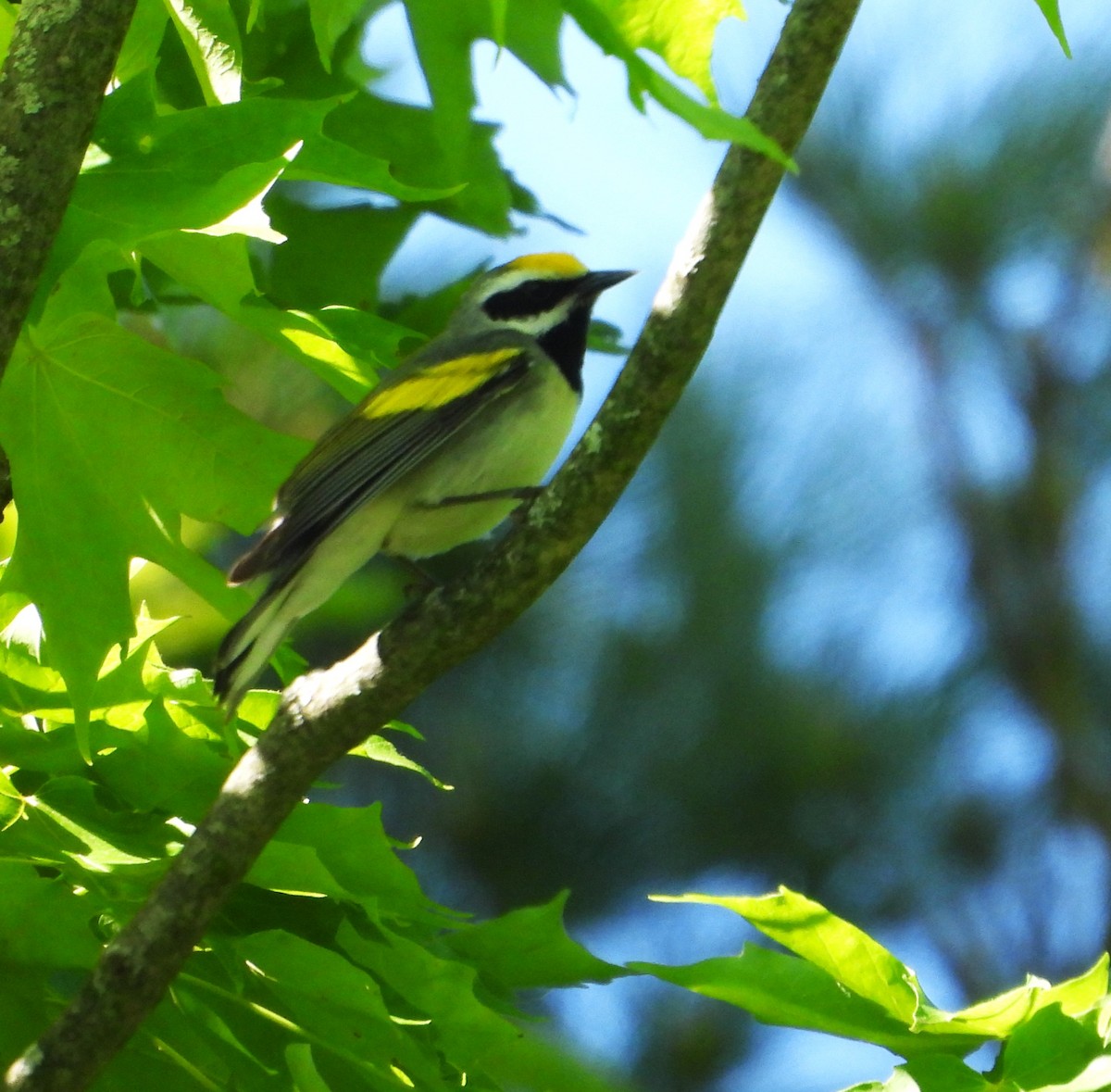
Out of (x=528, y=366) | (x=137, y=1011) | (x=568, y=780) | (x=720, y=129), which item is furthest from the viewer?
(x=568, y=780)

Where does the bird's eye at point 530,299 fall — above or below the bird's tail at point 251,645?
above

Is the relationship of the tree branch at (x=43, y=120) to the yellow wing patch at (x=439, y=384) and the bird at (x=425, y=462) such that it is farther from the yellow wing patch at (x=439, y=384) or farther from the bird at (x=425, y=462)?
the yellow wing patch at (x=439, y=384)

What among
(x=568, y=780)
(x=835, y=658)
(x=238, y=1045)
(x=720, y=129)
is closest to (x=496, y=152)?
(x=720, y=129)

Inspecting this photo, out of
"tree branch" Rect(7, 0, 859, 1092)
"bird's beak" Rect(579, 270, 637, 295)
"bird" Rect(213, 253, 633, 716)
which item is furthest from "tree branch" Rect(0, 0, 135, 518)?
"bird's beak" Rect(579, 270, 637, 295)

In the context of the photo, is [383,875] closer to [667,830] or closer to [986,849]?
[667,830]

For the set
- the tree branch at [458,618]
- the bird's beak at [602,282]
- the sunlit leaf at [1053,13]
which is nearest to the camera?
the sunlit leaf at [1053,13]

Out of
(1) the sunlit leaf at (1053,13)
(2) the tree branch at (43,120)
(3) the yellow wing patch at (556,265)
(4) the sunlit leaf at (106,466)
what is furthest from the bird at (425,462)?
(1) the sunlit leaf at (1053,13)

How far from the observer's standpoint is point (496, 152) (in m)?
1.79

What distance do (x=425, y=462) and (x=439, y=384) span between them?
0.12 m

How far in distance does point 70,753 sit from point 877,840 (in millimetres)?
3719

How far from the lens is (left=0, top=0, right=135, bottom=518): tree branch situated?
1048 mm

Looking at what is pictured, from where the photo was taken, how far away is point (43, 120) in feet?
3.48

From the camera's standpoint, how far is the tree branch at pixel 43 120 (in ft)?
3.44

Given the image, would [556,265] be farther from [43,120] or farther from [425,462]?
[43,120]
